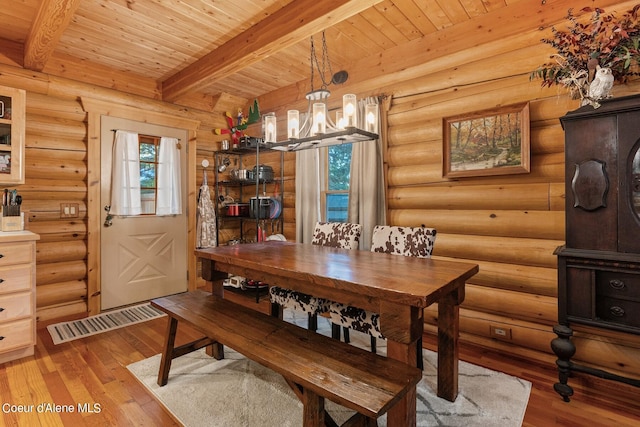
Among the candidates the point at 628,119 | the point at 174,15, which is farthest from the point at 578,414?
the point at 174,15

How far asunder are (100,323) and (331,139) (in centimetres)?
290

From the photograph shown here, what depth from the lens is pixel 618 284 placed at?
6.05ft

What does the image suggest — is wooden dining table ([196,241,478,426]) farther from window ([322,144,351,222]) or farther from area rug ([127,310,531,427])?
window ([322,144,351,222])

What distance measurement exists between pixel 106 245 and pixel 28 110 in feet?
4.85

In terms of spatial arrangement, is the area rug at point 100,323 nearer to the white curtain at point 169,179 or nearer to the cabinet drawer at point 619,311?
the white curtain at point 169,179

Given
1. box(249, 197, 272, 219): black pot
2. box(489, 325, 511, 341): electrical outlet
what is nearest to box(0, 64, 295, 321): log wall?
box(249, 197, 272, 219): black pot

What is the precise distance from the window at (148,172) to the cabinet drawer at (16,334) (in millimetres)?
1597

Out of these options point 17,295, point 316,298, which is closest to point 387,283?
point 316,298

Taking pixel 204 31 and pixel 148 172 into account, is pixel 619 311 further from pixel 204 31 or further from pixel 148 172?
pixel 148 172

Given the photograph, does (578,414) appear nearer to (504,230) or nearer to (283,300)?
(504,230)

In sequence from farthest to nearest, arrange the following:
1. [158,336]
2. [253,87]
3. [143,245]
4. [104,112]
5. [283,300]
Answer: [253,87]
[143,245]
[104,112]
[158,336]
[283,300]

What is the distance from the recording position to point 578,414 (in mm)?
1856

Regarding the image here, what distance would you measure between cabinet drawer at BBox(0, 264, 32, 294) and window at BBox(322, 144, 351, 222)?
9.12 ft

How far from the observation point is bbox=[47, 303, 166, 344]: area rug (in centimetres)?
288
